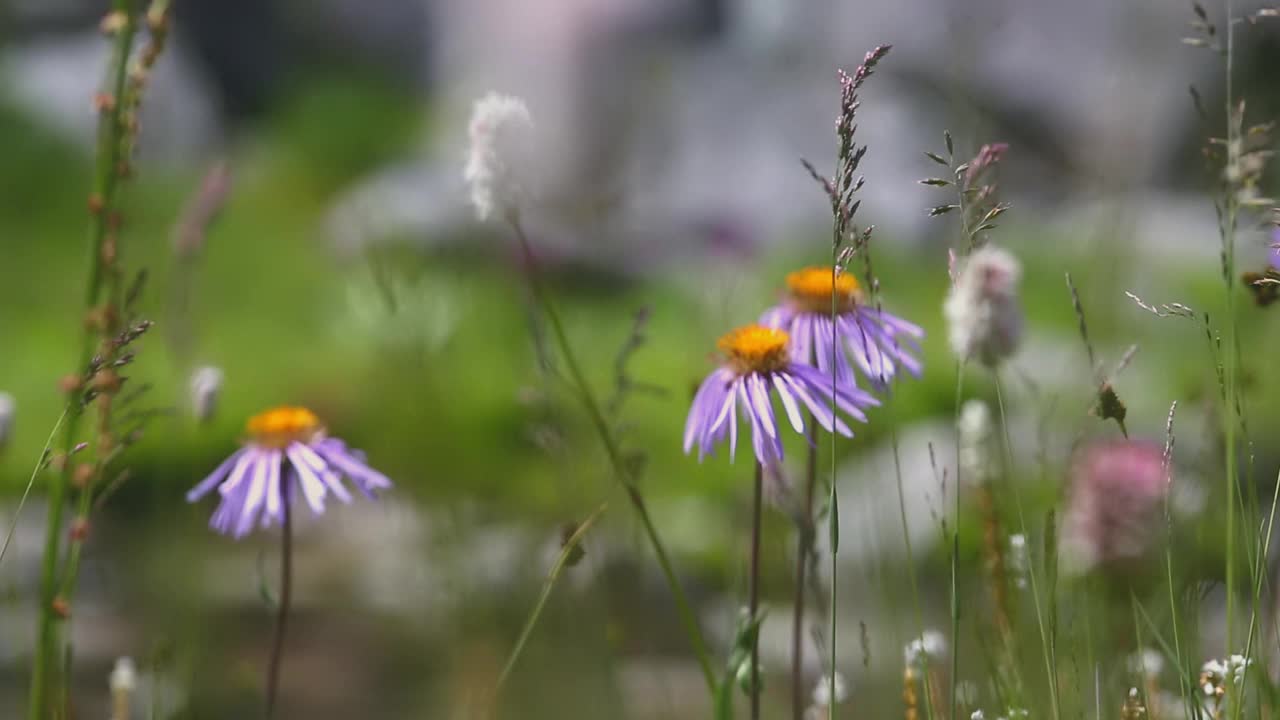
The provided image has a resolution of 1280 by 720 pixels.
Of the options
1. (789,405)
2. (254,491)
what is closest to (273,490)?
(254,491)

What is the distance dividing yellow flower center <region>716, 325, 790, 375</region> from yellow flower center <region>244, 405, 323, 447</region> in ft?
1.01

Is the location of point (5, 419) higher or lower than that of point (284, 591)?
higher

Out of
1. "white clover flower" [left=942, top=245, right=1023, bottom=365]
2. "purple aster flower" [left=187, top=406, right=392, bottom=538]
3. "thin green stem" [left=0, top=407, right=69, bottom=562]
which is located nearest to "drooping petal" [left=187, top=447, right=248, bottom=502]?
"purple aster flower" [left=187, top=406, right=392, bottom=538]

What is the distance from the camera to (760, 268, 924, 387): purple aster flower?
91 centimetres

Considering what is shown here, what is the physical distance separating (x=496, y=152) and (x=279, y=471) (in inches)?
10.6

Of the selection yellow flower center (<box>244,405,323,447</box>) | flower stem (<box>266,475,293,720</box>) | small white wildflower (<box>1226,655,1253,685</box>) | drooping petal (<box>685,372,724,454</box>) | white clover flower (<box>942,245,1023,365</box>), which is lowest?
small white wildflower (<box>1226,655,1253,685</box>)

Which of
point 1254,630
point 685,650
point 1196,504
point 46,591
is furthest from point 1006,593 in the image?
point 685,650

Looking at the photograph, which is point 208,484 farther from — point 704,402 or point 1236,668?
point 1236,668

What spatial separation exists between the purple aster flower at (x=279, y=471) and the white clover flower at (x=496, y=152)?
0.19 m

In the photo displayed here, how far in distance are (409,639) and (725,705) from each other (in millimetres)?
2314

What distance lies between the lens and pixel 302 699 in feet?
8.79

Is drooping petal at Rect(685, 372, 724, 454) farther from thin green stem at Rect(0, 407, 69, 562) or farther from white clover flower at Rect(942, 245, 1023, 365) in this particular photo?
thin green stem at Rect(0, 407, 69, 562)

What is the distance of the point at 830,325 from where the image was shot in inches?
38.4

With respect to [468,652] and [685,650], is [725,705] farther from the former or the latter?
[685,650]
